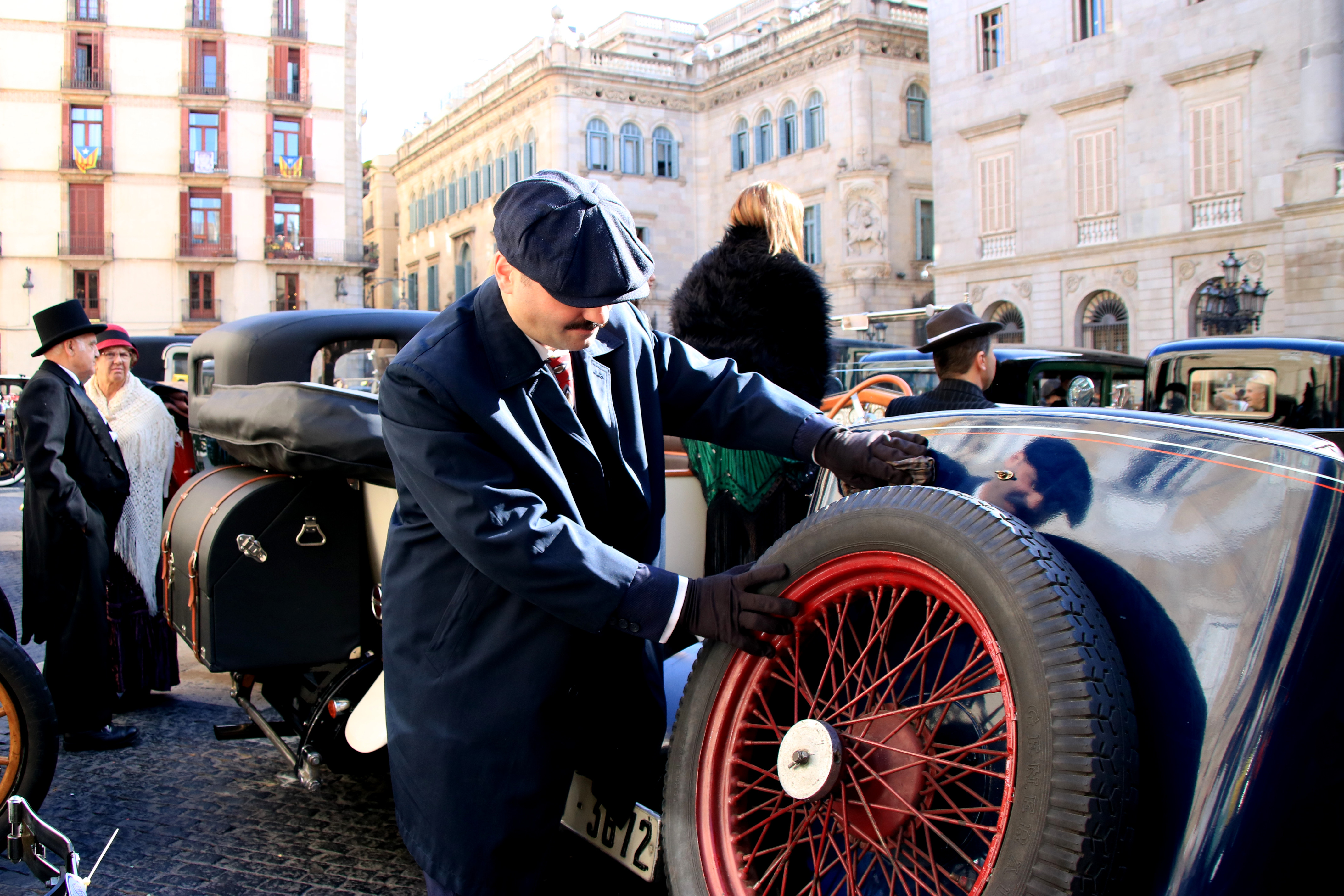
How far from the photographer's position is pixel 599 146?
4006cm

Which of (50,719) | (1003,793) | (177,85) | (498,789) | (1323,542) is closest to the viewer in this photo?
(1323,542)

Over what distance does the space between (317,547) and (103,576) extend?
1.90 m

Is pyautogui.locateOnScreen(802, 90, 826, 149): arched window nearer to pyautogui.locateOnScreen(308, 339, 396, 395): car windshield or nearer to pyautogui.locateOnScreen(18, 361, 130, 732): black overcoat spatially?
pyautogui.locateOnScreen(308, 339, 396, 395): car windshield

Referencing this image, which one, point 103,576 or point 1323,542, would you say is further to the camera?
point 103,576

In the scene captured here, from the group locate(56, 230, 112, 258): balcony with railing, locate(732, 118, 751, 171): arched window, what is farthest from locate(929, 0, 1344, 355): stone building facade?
locate(56, 230, 112, 258): balcony with railing

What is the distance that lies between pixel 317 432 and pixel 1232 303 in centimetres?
2210

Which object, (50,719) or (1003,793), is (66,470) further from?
(1003,793)

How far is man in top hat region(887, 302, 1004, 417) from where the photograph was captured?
14.8 feet

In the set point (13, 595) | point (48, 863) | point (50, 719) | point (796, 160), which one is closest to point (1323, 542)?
point (48, 863)

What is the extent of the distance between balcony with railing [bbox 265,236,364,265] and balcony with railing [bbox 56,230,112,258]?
5636mm

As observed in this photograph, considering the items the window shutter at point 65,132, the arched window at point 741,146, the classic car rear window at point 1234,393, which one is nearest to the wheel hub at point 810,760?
the classic car rear window at point 1234,393

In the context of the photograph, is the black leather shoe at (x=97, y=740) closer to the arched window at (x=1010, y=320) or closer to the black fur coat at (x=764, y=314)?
the black fur coat at (x=764, y=314)

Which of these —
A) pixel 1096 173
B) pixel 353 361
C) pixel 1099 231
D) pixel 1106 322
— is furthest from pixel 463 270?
pixel 353 361

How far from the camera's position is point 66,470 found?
4.80 m
